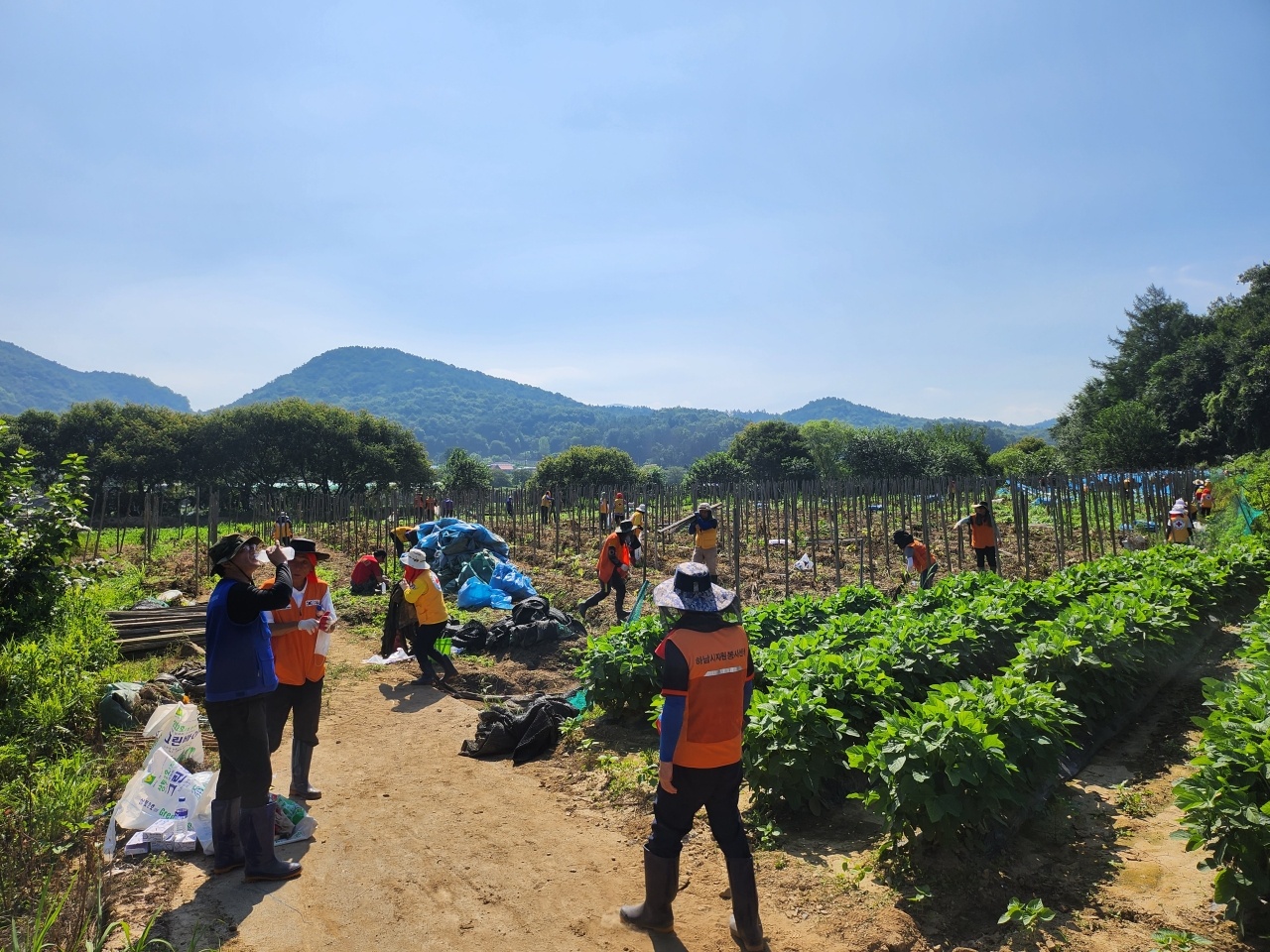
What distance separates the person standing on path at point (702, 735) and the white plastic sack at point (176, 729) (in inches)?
127

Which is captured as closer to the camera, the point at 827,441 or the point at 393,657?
the point at 393,657

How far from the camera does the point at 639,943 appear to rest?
11.4ft

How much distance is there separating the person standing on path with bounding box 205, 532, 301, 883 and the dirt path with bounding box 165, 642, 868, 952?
17cm

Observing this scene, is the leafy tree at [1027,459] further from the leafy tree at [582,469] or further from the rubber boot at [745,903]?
the rubber boot at [745,903]

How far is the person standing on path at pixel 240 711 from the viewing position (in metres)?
3.97

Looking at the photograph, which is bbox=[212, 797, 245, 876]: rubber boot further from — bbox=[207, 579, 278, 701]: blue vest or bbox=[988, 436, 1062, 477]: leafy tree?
bbox=[988, 436, 1062, 477]: leafy tree

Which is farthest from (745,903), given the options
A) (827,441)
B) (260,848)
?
(827,441)

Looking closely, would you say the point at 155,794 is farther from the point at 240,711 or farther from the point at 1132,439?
the point at 1132,439

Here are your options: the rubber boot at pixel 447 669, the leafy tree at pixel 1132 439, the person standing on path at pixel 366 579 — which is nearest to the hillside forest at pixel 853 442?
the leafy tree at pixel 1132 439

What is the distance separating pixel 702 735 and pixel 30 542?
6.78 m

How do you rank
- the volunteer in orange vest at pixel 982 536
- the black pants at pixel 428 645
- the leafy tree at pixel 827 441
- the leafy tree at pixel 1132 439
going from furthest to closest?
the leafy tree at pixel 827 441, the leafy tree at pixel 1132 439, the volunteer in orange vest at pixel 982 536, the black pants at pixel 428 645

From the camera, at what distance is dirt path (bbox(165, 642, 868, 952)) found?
3541mm

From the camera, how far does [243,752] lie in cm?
403

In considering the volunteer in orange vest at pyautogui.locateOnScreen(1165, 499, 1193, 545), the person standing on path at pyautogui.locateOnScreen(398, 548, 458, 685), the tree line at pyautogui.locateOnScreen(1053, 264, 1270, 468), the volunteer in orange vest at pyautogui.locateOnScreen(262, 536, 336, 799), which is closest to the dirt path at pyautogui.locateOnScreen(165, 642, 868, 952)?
the volunteer in orange vest at pyautogui.locateOnScreen(262, 536, 336, 799)
